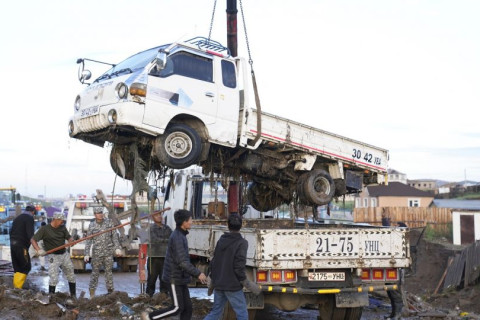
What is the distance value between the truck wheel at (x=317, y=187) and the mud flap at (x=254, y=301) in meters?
4.13

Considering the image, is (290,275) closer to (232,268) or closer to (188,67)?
(232,268)

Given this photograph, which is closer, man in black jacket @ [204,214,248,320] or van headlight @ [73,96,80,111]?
man in black jacket @ [204,214,248,320]

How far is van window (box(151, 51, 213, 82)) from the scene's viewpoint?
10812 millimetres

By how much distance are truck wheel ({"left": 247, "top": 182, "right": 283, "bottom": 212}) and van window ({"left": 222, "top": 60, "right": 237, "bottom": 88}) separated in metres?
2.79

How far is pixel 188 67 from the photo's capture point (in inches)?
436

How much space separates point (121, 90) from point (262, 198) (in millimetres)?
4639

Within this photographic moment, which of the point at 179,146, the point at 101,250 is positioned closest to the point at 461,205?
the point at 101,250

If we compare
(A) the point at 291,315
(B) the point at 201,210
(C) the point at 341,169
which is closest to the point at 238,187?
(B) the point at 201,210

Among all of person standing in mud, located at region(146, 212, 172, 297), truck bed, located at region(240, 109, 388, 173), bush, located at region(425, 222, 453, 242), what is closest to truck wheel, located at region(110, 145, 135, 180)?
person standing in mud, located at region(146, 212, 172, 297)

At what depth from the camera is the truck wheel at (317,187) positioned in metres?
12.5

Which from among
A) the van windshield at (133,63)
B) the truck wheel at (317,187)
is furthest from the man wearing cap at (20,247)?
the truck wheel at (317,187)

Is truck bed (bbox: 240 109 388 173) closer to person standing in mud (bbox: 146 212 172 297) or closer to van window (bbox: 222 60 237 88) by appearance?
van window (bbox: 222 60 237 88)

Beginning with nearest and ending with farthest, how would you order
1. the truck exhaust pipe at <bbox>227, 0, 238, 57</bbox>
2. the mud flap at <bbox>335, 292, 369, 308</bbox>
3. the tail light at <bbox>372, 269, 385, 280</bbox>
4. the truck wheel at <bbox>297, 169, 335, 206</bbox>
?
the mud flap at <bbox>335, 292, 369, 308</bbox>
the tail light at <bbox>372, 269, 385, 280</bbox>
the truck wheel at <bbox>297, 169, 335, 206</bbox>
the truck exhaust pipe at <bbox>227, 0, 238, 57</bbox>

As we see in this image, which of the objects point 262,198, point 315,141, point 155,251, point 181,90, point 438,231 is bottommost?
point 155,251
